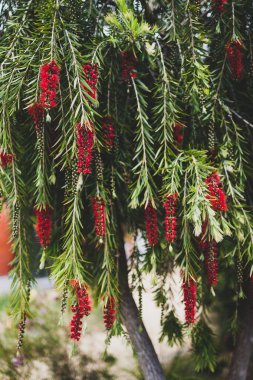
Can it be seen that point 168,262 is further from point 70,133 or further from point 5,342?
point 5,342

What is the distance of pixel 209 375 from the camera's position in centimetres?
329

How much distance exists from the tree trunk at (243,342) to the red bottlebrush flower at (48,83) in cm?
192

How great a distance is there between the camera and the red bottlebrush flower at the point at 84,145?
53.1 inches

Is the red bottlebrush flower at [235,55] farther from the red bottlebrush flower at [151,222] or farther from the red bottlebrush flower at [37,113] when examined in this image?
the red bottlebrush flower at [37,113]

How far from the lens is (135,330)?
249 cm

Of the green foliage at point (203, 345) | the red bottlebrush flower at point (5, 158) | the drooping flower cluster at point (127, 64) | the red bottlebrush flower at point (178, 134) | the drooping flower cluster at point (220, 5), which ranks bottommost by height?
the green foliage at point (203, 345)

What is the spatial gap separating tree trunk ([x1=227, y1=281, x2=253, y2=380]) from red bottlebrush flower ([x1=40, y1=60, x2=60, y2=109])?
192 cm

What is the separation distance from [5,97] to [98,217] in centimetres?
54

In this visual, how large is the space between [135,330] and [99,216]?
117cm

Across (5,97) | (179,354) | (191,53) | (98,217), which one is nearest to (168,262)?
(98,217)

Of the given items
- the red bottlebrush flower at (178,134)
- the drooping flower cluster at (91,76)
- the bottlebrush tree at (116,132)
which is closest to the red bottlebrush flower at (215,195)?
the bottlebrush tree at (116,132)

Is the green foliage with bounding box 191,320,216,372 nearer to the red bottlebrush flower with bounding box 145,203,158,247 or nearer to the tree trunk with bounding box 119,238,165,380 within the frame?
the tree trunk with bounding box 119,238,165,380

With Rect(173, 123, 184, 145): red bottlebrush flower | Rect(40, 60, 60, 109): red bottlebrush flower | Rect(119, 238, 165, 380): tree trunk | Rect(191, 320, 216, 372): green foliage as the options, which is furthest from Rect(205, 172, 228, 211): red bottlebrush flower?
Rect(191, 320, 216, 372): green foliage

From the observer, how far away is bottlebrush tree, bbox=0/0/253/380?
4.70 feet
